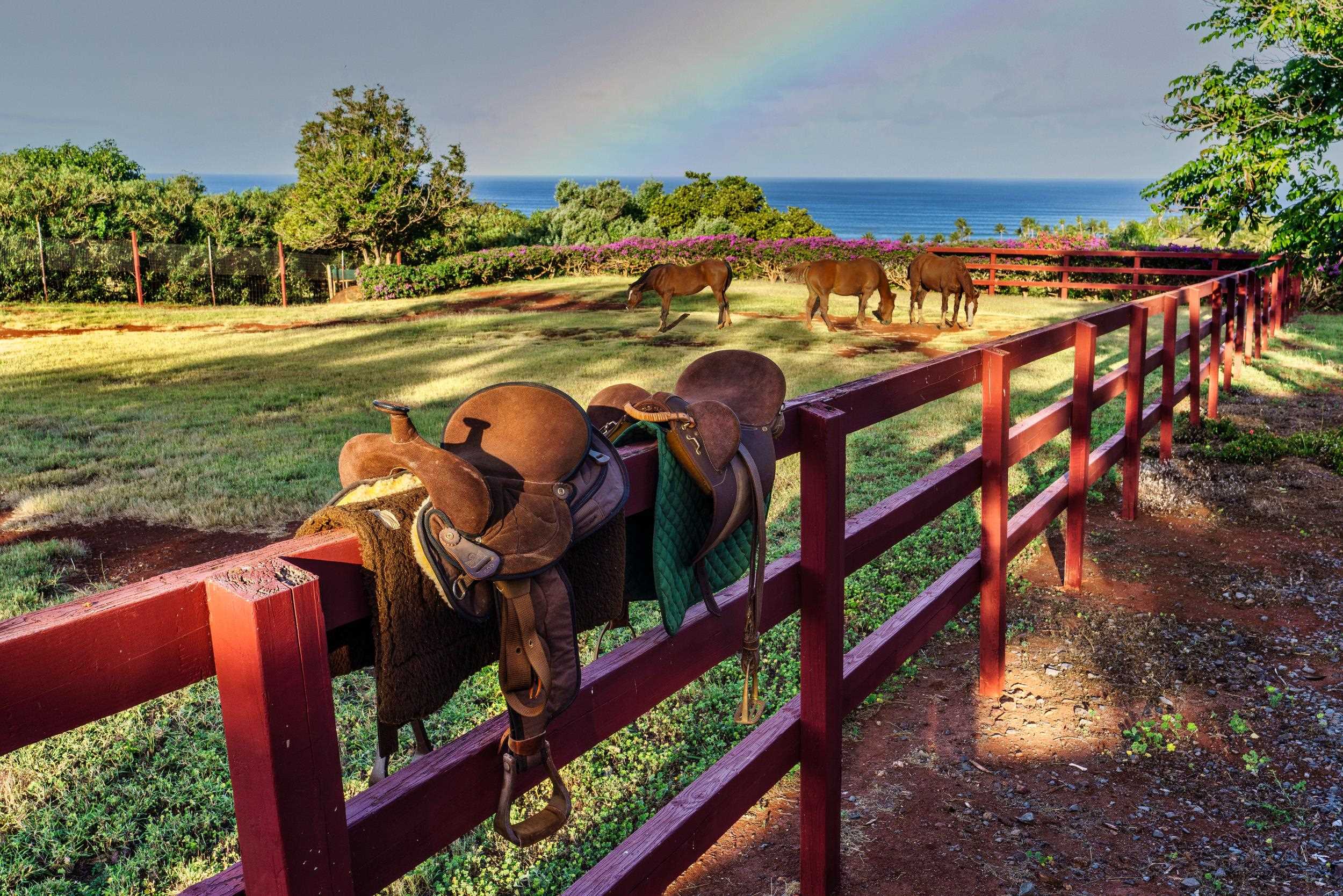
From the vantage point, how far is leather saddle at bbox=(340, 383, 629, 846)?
1327 mm

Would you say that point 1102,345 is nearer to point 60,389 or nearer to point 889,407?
point 889,407

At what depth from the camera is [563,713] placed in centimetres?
170

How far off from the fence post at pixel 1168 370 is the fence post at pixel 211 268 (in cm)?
1963

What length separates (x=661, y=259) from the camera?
2295 cm

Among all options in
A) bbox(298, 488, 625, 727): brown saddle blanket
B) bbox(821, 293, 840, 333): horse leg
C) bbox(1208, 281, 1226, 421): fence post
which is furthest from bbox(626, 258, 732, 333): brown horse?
bbox(298, 488, 625, 727): brown saddle blanket

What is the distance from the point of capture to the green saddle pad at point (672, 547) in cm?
184

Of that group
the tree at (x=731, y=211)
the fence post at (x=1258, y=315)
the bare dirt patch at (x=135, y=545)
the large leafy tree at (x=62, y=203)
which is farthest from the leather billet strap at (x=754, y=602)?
the tree at (x=731, y=211)

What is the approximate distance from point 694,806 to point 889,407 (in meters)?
1.25

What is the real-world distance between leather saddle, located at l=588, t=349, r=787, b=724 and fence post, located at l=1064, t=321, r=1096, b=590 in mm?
2709

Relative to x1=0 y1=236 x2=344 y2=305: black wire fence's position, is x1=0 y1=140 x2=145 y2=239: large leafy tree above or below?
above

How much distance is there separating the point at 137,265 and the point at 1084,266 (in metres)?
20.2

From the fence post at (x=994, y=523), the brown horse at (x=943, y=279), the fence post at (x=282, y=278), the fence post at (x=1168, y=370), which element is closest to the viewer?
the fence post at (x=994, y=523)

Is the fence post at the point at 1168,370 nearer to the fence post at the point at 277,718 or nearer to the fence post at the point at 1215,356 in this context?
the fence post at the point at 1215,356

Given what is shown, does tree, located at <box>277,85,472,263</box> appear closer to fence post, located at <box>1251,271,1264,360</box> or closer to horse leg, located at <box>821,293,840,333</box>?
horse leg, located at <box>821,293,840,333</box>
